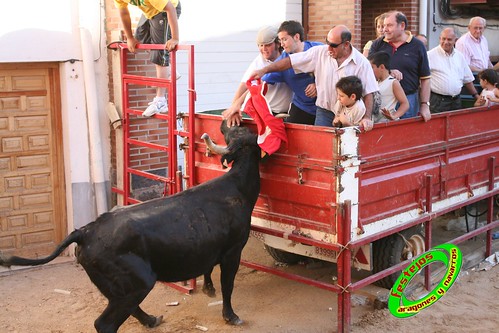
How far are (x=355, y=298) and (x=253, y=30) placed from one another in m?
5.12

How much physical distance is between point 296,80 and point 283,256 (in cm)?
214

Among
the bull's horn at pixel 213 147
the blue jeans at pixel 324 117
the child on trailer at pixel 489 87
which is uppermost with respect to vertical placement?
the child on trailer at pixel 489 87

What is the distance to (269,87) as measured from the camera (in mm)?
7465

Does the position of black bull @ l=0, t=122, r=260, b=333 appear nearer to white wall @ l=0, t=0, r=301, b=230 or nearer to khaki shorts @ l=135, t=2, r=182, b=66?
khaki shorts @ l=135, t=2, r=182, b=66

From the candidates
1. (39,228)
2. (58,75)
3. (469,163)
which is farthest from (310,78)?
(39,228)

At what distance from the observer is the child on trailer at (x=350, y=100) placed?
21.1 ft

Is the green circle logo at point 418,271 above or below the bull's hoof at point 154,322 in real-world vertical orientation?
above

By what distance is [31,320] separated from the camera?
23.0ft

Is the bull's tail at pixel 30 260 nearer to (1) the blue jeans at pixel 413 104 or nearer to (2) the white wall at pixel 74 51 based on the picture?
(2) the white wall at pixel 74 51

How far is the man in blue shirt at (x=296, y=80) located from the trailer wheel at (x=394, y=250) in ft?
4.51

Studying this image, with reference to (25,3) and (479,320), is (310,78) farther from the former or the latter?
(25,3)

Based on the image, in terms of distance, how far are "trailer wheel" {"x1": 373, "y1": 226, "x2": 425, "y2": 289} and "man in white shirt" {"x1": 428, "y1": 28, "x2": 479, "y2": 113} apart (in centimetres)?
235

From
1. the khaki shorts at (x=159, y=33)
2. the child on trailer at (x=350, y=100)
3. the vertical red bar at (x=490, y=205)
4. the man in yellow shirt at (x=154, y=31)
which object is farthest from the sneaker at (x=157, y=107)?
the vertical red bar at (x=490, y=205)

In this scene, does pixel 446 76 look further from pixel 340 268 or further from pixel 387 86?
pixel 340 268
